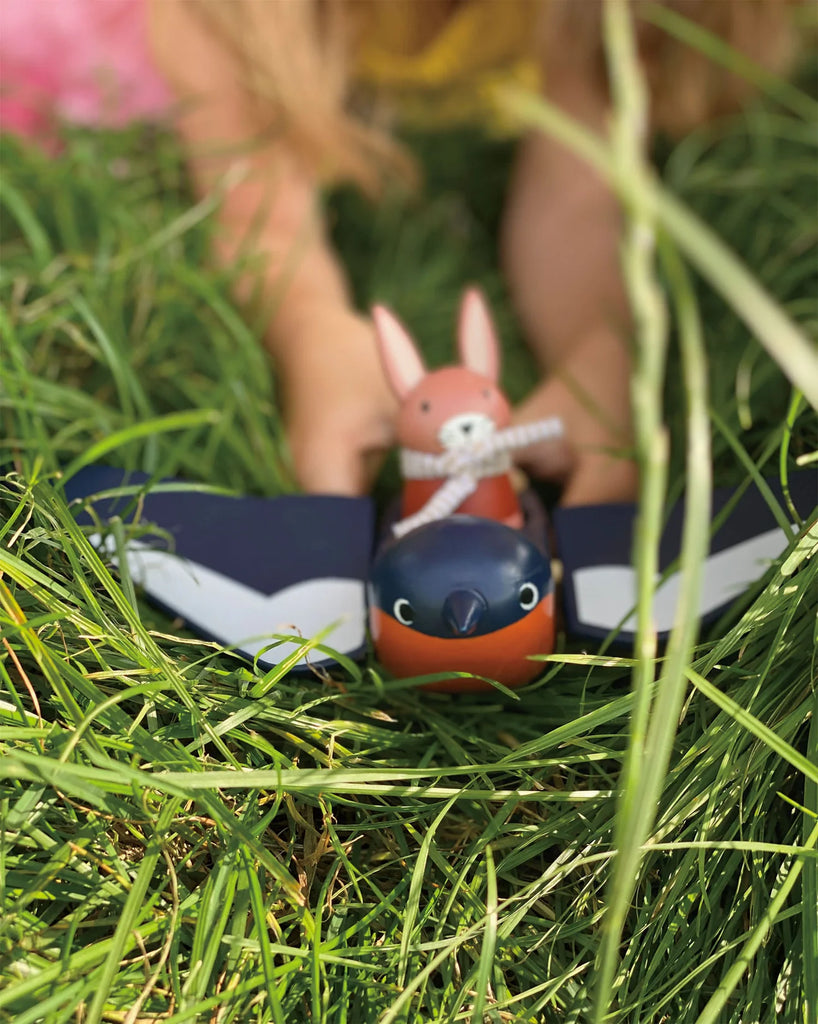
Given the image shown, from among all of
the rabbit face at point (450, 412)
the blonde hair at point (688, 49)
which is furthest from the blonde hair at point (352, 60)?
the rabbit face at point (450, 412)

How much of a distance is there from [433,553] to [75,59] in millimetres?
1053

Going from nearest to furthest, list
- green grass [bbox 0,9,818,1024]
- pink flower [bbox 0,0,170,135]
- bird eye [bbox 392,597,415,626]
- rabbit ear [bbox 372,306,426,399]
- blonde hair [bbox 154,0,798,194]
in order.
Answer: green grass [bbox 0,9,818,1024], bird eye [bbox 392,597,415,626], rabbit ear [bbox 372,306,426,399], blonde hair [bbox 154,0,798,194], pink flower [bbox 0,0,170,135]

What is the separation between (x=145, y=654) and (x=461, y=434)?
0.86 ft

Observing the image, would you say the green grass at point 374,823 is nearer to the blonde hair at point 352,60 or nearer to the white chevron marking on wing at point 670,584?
the white chevron marking on wing at point 670,584

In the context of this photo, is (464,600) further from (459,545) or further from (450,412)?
(450,412)

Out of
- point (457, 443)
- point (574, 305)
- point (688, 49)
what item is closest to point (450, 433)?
point (457, 443)

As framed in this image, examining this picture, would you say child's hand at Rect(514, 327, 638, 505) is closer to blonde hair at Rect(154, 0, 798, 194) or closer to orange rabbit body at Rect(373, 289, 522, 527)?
orange rabbit body at Rect(373, 289, 522, 527)

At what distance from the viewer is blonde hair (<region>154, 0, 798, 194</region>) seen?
→ 3.22 feet

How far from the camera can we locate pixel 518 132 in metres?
1.22

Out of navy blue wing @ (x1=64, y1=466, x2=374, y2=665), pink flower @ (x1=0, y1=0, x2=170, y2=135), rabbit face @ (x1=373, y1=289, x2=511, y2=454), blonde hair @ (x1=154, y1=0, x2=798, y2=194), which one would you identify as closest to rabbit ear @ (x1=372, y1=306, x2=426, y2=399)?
rabbit face @ (x1=373, y1=289, x2=511, y2=454)

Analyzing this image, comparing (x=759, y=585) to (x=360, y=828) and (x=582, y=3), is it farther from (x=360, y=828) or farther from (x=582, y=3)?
(x=582, y=3)

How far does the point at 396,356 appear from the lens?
0.65m

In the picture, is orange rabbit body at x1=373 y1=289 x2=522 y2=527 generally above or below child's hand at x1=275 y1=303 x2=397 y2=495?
below

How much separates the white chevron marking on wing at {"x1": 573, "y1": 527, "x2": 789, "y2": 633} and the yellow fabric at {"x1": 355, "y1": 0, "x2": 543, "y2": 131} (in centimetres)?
84
